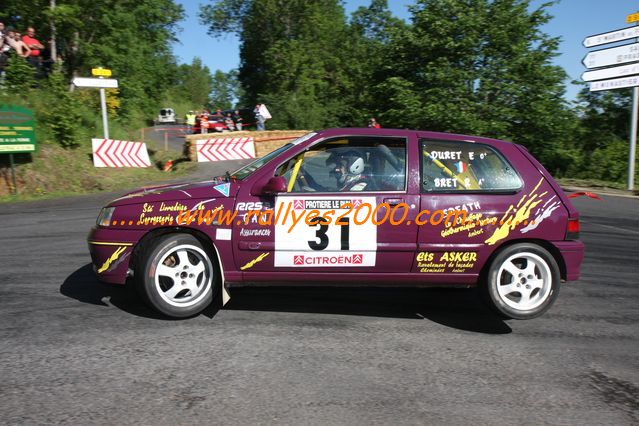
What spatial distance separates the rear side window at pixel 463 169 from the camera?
4.74 meters

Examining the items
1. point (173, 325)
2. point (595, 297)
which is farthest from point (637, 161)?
point (173, 325)

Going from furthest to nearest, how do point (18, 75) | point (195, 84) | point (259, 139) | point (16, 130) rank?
point (195, 84) → point (259, 139) → point (18, 75) → point (16, 130)

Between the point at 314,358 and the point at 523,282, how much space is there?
214 centimetres

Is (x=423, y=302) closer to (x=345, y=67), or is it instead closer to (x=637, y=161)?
(x=637, y=161)

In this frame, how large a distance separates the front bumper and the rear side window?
2.67m

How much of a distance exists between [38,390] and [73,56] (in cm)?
2257

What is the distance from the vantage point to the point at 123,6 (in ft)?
78.2

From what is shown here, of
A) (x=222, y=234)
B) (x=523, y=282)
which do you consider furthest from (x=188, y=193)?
(x=523, y=282)

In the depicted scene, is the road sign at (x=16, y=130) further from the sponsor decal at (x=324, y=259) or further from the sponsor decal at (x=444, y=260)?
the sponsor decal at (x=444, y=260)

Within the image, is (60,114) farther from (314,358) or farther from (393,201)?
(314,358)

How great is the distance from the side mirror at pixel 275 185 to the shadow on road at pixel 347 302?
3.99 ft

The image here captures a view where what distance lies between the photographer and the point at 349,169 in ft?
15.6

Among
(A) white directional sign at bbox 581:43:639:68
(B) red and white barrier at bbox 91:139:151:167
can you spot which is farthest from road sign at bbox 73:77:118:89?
(A) white directional sign at bbox 581:43:639:68

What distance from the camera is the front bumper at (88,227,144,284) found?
15.0ft
